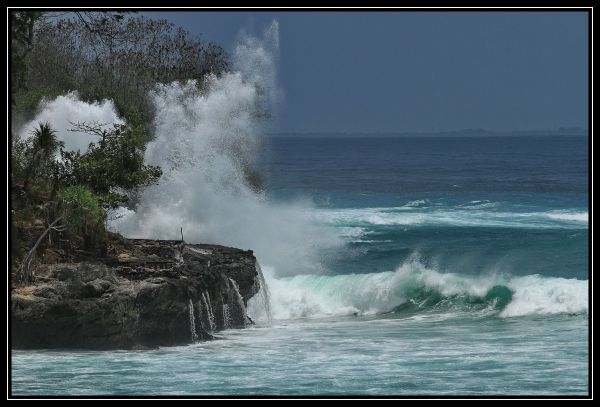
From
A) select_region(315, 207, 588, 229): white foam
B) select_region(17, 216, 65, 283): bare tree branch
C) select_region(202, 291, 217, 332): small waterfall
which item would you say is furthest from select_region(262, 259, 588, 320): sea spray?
select_region(315, 207, 588, 229): white foam

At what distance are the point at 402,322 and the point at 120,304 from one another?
25.1 feet

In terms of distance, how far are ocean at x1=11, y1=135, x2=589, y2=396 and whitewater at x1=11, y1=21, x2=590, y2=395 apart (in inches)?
2.3

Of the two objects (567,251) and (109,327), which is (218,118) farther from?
(109,327)

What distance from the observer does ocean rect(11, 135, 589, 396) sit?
2272 cm

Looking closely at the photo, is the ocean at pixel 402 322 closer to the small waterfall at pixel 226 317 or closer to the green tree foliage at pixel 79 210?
the small waterfall at pixel 226 317

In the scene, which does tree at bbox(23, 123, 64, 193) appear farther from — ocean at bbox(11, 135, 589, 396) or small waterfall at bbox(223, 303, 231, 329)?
ocean at bbox(11, 135, 589, 396)

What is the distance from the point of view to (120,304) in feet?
83.3

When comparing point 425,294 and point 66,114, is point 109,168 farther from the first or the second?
point 66,114

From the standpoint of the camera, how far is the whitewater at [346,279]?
23125 mm

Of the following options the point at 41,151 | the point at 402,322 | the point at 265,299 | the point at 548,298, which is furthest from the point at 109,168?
the point at 548,298

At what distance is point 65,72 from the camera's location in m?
62.2

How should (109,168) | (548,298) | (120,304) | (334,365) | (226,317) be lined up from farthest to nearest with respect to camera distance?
1. (548,298)
2. (109,168)
3. (226,317)
4. (120,304)
5. (334,365)

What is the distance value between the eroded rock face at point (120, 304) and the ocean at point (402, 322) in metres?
0.45
